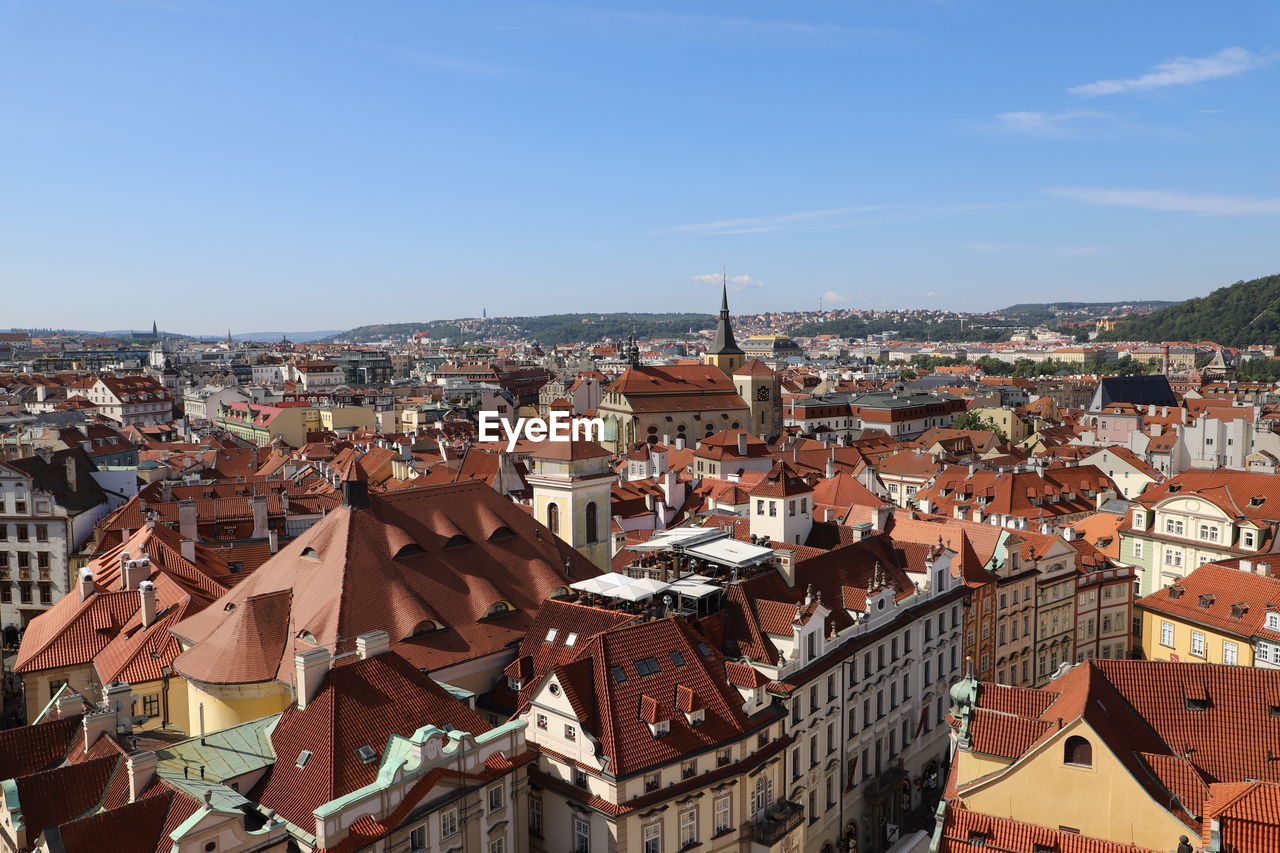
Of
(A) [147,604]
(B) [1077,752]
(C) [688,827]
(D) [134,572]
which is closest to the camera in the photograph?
(B) [1077,752]

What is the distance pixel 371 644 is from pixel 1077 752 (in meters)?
20.4

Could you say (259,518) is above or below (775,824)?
above

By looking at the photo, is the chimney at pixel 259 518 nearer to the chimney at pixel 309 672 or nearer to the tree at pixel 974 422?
the chimney at pixel 309 672

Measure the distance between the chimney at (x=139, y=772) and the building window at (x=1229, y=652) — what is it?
4599 centimetres

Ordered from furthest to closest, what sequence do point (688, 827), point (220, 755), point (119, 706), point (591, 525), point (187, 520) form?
1. point (187, 520)
2. point (591, 525)
3. point (688, 827)
4. point (119, 706)
5. point (220, 755)

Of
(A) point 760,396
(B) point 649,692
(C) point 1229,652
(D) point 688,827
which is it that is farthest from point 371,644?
(A) point 760,396

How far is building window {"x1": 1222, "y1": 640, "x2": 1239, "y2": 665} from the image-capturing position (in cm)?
4638

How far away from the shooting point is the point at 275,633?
1332 inches

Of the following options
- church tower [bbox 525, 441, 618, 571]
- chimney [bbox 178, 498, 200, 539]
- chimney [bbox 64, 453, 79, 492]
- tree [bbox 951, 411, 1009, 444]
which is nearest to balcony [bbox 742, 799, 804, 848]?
church tower [bbox 525, 441, 618, 571]

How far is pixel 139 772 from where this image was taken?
82.2 ft

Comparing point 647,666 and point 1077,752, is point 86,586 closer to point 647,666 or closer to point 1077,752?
point 647,666

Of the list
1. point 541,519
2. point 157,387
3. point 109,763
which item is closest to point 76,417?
point 157,387

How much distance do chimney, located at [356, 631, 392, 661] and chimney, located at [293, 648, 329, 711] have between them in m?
1.40

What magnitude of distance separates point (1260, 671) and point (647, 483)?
170 ft
